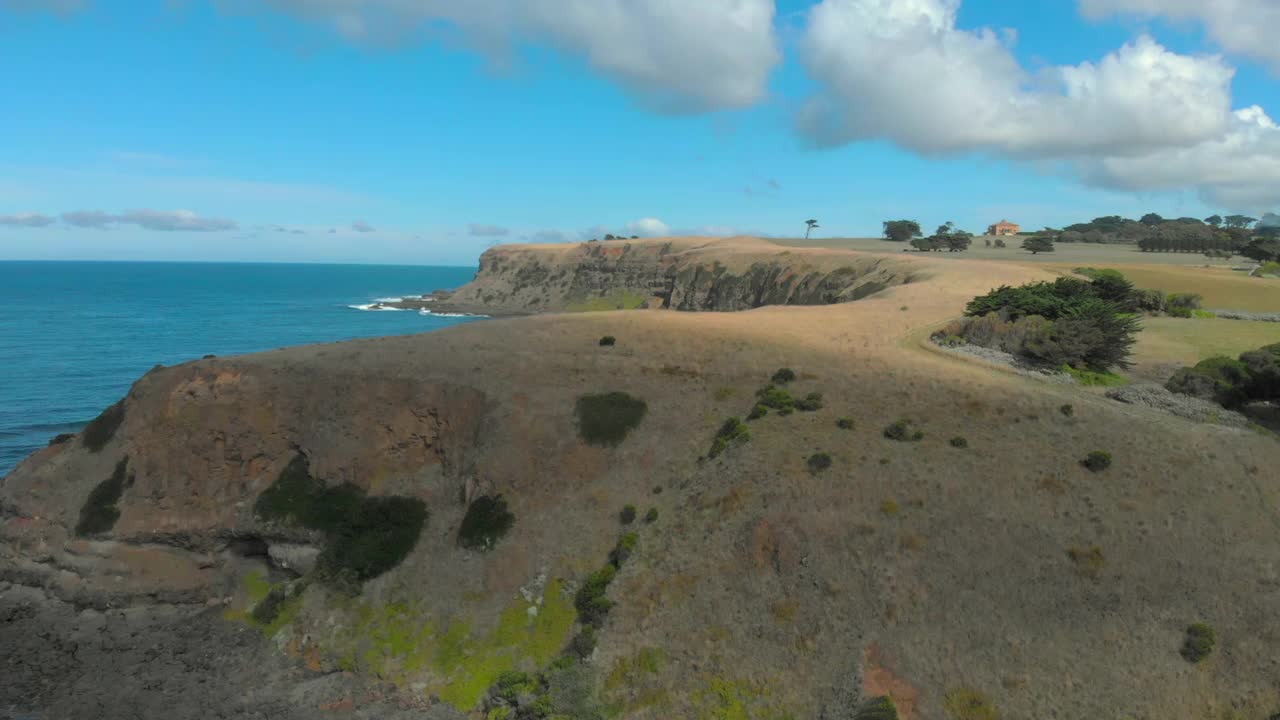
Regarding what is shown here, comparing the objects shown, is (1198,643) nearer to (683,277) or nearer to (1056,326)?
(1056,326)

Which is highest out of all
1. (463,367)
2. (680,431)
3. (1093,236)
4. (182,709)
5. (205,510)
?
(1093,236)

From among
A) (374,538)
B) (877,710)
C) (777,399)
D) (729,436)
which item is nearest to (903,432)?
(777,399)

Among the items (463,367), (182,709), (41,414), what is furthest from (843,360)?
(41,414)

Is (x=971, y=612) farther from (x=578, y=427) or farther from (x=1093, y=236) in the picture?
(x=1093, y=236)

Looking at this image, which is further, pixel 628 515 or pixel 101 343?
pixel 101 343

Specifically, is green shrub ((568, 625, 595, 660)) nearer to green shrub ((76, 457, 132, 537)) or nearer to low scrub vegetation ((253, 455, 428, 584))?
low scrub vegetation ((253, 455, 428, 584))
